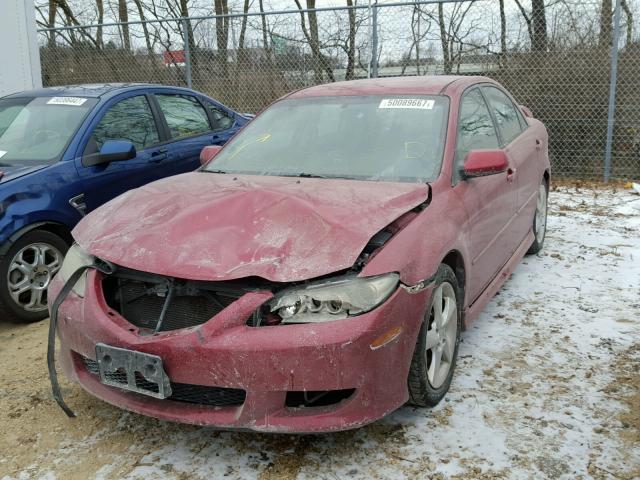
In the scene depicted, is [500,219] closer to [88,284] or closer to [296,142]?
[296,142]

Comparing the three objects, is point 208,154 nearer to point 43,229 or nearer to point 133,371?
point 43,229

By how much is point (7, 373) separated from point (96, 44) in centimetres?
935

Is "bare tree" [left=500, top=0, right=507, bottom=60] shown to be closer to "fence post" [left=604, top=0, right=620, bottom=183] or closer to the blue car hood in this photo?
"fence post" [left=604, top=0, right=620, bottom=183]

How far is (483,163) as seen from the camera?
3381 millimetres

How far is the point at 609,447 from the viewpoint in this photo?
107 inches

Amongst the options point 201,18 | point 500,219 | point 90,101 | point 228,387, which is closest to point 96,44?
point 201,18

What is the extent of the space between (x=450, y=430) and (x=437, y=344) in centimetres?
41

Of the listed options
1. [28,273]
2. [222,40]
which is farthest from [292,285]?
[222,40]

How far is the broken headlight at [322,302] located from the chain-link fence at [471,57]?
7285 mm

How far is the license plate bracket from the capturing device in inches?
97.7

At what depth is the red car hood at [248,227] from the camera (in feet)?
8.32

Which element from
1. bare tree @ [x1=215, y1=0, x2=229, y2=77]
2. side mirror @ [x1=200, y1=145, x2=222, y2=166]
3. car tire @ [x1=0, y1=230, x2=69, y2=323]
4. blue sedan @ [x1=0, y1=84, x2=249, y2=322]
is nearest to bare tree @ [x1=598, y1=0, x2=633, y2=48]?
blue sedan @ [x1=0, y1=84, x2=249, y2=322]

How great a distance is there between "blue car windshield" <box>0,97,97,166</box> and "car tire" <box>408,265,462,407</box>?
3178 mm

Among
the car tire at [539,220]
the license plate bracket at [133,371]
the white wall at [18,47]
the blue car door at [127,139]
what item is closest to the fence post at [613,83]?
the car tire at [539,220]
